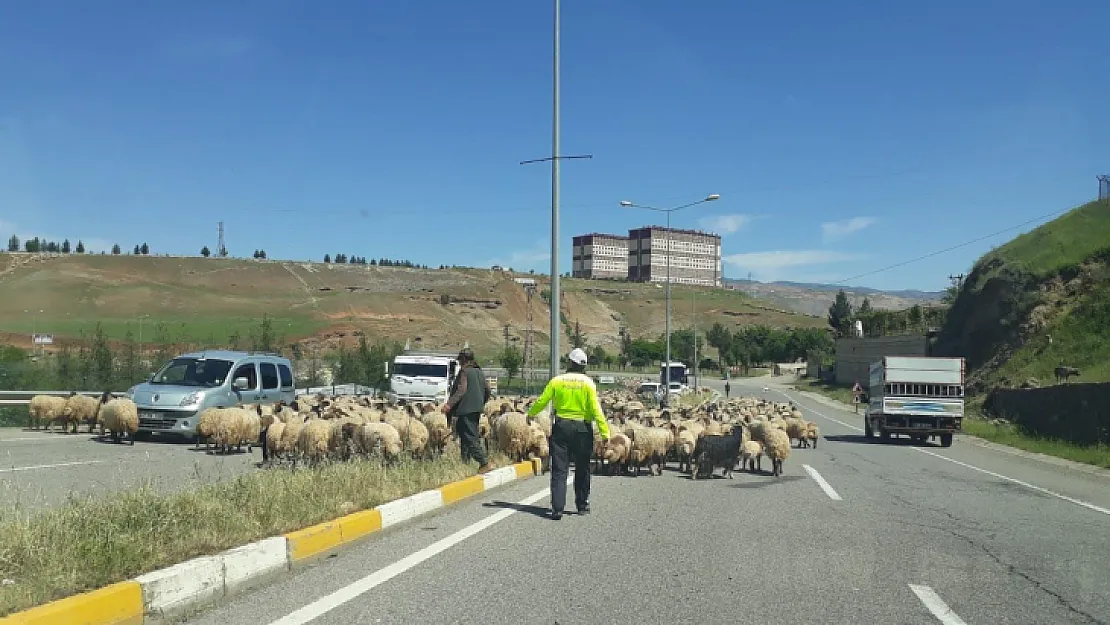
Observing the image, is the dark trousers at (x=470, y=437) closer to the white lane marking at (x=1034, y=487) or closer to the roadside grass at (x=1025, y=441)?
the white lane marking at (x=1034, y=487)

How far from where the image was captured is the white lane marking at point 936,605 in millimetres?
6098

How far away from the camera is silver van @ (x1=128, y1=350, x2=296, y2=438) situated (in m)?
18.3

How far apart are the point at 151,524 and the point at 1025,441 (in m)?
27.9

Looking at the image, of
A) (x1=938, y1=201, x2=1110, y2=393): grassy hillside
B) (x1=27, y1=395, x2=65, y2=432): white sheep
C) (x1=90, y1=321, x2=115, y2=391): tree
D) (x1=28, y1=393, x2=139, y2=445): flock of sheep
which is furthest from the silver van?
(x1=938, y1=201, x2=1110, y2=393): grassy hillside

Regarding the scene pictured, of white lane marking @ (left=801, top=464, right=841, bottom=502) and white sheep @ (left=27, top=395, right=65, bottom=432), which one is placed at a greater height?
white sheep @ (left=27, top=395, right=65, bottom=432)

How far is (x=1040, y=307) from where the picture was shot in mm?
47281

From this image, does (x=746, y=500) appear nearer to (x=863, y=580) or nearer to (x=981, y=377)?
(x=863, y=580)

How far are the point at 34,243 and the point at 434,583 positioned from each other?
14367 cm

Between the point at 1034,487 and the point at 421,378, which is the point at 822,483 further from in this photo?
the point at 421,378

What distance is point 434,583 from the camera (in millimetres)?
6805

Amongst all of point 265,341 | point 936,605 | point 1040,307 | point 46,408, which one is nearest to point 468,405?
point 936,605

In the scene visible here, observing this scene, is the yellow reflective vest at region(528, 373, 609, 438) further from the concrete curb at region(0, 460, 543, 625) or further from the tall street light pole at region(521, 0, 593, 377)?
the tall street light pole at region(521, 0, 593, 377)

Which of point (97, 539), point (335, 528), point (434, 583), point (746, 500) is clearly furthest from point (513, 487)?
point (97, 539)

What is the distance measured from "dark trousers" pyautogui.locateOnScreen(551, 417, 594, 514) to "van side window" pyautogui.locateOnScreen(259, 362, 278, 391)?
41.3 feet
